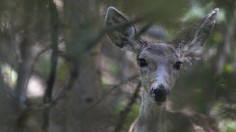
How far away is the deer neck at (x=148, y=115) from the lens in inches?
278

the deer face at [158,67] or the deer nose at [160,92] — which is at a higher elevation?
the deer face at [158,67]

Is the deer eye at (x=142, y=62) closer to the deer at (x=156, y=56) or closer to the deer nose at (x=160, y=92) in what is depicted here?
the deer at (x=156, y=56)

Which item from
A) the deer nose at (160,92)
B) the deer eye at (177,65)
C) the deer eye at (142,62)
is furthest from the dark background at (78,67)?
the deer eye at (142,62)

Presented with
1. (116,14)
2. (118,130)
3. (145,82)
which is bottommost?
(118,130)

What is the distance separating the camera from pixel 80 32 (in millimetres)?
4555

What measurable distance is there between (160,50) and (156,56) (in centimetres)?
13

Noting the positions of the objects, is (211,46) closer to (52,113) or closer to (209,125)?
(209,125)

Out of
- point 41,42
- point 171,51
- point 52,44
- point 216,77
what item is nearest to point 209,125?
point 171,51

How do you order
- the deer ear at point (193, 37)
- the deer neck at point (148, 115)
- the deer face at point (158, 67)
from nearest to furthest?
the deer face at point (158, 67) < the deer neck at point (148, 115) < the deer ear at point (193, 37)

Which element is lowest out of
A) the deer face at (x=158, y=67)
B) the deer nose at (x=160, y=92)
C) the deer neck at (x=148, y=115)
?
the deer neck at (x=148, y=115)

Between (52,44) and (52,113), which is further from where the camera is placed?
(52,113)

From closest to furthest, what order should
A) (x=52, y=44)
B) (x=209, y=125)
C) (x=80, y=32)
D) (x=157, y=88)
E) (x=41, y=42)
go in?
1. (x=80, y=32)
2. (x=52, y=44)
3. (x=41, y=42)
4. (x=157, y=88)
5. (x=209, y=125)

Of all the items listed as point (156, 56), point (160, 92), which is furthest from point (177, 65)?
point (160, 92)

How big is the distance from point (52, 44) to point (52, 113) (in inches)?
71.5
